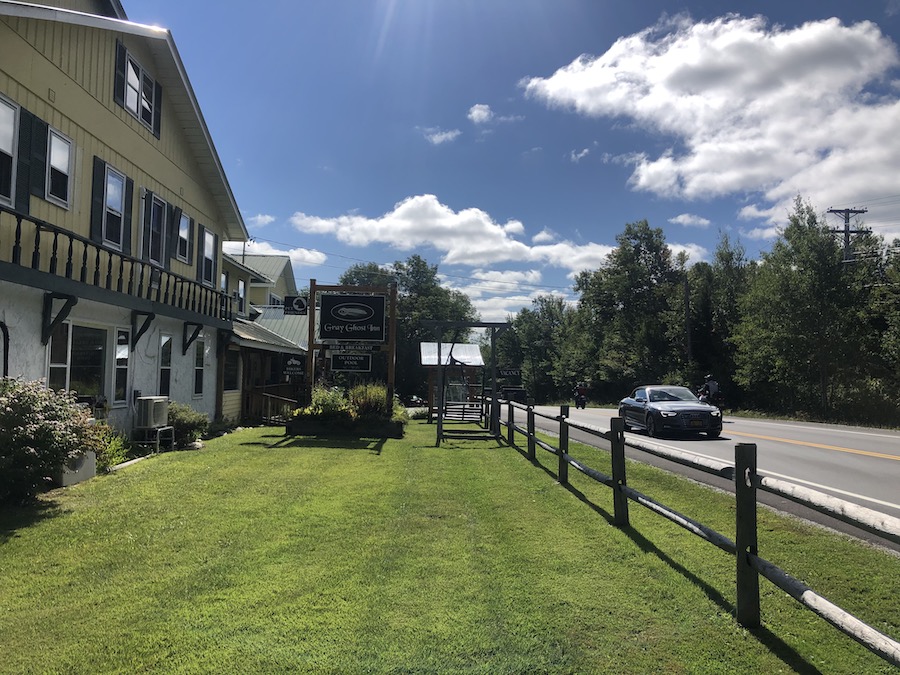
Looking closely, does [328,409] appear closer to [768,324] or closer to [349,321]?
[349,321]

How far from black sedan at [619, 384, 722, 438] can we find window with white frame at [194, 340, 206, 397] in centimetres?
1230

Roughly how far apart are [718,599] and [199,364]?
14.4 meters

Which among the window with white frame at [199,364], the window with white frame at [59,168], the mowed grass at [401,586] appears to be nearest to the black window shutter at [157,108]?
the window with white frame at [59,168]

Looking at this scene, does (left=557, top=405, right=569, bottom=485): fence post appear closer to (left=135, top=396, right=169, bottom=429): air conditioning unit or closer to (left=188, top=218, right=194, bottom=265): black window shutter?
(left=135, top=396, right=169, bottom=429): air conditioning unit

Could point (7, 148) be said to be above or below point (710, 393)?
above

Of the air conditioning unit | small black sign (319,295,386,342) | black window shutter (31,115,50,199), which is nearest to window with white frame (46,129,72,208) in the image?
black window shutter (31,115,50,199)

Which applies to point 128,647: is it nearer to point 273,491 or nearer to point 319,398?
point 273,491

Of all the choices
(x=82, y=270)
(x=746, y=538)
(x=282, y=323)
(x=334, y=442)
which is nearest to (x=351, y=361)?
(x=334, y=442)

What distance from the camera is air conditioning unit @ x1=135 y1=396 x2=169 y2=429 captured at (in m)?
11.2

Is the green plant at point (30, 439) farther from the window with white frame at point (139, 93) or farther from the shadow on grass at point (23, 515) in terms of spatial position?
the window with white frame at point (139, 93)

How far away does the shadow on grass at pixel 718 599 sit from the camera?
3375mm

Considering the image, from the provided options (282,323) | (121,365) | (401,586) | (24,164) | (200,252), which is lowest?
(401,586)

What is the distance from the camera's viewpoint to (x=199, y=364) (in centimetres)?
1582

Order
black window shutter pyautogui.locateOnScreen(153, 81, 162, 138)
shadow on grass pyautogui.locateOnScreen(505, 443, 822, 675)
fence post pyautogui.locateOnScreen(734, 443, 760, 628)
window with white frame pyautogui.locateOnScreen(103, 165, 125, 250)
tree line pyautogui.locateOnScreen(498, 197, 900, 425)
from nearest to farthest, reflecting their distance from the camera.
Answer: shadow on grass pyautogui.locateOnScreen(505, 443, 822, 675)
fence post pyautogui.locateOnScreen(734, 443, 760, 628)
window with white frame pyautogui.locateOnScreen(103, 165, 125, 250)
black window shutter pyautogui.locateOnScreen(153, 81, 162, 138)
tree line pyautogui.locateOnScreen(498, 197, 900, 425)
